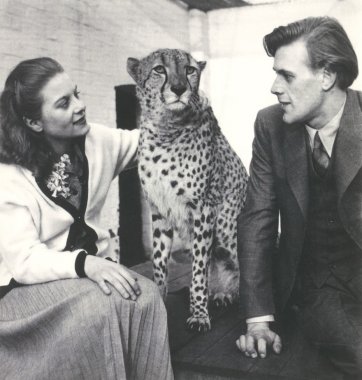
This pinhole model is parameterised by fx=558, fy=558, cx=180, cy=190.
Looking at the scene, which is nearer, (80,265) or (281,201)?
(80,265)

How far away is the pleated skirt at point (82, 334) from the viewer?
5.50 ft

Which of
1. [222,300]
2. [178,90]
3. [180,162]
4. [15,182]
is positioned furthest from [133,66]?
[222,300]

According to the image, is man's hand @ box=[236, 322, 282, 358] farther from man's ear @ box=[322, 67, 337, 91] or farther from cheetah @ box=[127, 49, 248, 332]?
man's ear @ box=[322, 67, 337, 91]

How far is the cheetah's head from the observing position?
2.25 meters

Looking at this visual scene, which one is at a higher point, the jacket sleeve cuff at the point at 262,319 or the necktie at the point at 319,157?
the necktie at the point at 319,157

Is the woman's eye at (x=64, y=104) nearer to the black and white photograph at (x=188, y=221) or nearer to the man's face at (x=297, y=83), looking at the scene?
the black and white photograph at (x=188, y=221)

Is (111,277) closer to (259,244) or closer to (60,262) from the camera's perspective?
(60,262)

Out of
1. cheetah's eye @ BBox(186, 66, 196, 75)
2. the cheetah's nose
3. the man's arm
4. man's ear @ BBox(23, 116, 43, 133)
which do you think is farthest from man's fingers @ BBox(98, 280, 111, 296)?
cheetah's eye @ BBox(186, 66, 196, 75)

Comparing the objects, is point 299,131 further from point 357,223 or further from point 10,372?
point 10,372

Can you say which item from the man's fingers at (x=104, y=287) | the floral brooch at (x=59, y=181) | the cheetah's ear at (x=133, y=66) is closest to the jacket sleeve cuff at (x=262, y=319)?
the man's fingers at (x=104, y=287)

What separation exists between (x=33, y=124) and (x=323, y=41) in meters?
1.04

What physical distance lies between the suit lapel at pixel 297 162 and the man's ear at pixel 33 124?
87 cm

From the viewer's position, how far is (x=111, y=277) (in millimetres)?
1715

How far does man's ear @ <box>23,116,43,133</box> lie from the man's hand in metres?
1.02
